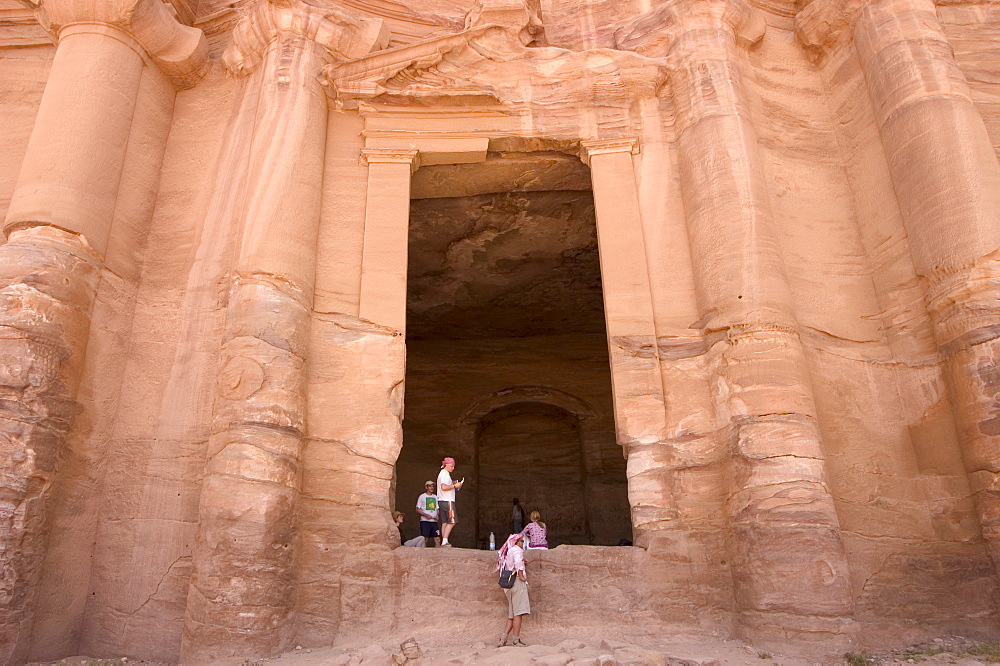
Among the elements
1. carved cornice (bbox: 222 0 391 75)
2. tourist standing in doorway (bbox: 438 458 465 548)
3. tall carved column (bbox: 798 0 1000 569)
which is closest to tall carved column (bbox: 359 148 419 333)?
carved cornice (bbox: 222 0 391 75)

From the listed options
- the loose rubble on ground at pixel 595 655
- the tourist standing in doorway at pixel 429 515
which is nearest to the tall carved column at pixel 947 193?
the loose rubble on ground at pixel 595 655

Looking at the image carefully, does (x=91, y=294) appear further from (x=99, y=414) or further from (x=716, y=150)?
(x=716, y=150)

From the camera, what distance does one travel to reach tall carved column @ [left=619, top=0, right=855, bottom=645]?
559 cm

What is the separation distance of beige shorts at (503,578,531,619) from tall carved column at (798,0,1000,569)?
145 inches

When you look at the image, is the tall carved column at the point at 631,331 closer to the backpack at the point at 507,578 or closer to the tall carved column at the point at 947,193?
the backpack at the point at 507,578

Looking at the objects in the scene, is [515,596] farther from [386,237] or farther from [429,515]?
[386,237]

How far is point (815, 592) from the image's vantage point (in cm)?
549

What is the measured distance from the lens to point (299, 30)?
797 centimetres

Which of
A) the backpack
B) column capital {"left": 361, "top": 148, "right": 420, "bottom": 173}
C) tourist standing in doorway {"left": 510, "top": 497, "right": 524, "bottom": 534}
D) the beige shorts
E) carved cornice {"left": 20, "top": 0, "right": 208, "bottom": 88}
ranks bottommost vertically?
the beige shorts

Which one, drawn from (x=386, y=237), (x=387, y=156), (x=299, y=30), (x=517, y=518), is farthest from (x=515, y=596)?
(x=299, y=30)

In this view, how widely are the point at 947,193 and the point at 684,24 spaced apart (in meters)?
3.18

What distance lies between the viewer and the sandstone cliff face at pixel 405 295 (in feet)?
19.4

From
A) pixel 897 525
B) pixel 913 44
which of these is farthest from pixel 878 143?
pixel 897 525

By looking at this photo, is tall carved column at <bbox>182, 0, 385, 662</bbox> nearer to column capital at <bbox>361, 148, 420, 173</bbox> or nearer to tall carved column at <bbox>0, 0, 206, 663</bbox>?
column capital at <bbox>361, 148, 420, 173</bbox>
